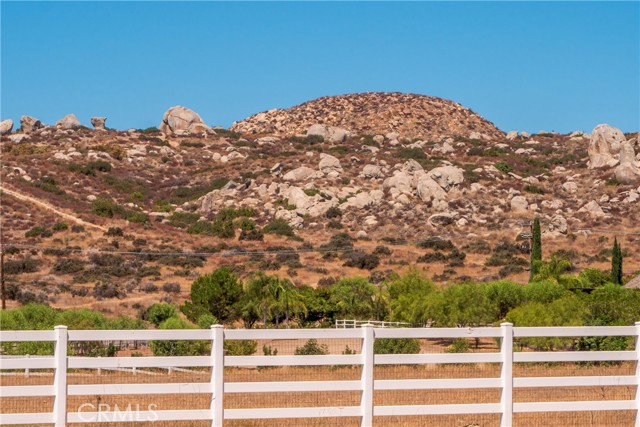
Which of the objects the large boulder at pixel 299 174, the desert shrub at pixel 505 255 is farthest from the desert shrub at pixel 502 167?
the desert shrub at pixel 505 255

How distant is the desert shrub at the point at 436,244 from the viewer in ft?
270

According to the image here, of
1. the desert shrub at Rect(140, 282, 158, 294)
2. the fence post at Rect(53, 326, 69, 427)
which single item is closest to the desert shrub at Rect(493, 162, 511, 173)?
the desert shrub at Rect(140, 282, 158, 294)

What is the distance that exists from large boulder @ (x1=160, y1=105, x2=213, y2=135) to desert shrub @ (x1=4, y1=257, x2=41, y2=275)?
61529 millimetres

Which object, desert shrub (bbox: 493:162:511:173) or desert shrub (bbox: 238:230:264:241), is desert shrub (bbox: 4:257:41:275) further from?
desert shrub (bbox: 493:162:511:173)

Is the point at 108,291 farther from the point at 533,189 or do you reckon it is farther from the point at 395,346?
the point at 533,189

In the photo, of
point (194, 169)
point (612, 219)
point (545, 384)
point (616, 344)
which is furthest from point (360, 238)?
point (545, 384)

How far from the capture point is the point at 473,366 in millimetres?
24547

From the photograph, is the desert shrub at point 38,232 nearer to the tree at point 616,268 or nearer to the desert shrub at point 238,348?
the tree at point 616,268

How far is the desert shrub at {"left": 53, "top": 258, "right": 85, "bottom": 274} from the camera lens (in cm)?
7056

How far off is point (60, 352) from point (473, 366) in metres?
14.8

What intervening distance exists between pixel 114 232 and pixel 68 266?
35.4ft

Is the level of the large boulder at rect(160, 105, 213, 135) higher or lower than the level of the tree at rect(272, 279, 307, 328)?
higher

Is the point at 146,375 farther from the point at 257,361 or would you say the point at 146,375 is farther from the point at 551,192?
the point at 551,192

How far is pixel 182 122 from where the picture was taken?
134 meters
